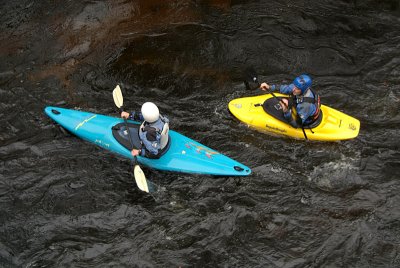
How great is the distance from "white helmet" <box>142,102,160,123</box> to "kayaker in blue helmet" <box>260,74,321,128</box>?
234cm

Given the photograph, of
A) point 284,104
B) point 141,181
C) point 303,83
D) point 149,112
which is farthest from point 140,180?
point 303,83

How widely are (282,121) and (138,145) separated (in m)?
2.55

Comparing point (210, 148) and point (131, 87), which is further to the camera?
point (131, 87)

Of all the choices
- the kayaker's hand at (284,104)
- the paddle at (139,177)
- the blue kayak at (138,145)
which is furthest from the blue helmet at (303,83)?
the paddle at (139,177)

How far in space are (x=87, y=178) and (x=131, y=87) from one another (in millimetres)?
2295

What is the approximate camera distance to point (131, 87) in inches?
329

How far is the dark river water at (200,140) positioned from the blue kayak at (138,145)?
208 millimetres

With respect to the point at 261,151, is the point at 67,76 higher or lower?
higher

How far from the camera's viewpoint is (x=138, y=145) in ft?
22.5

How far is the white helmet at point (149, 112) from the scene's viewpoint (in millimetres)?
6199

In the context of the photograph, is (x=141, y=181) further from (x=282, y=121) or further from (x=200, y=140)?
(x=282, y=121)

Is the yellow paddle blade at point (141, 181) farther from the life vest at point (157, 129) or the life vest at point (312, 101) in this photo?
the life vest at point (312, 101)

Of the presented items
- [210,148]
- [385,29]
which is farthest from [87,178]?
[385,29]

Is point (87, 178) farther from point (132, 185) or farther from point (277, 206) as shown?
point (277, 206)
